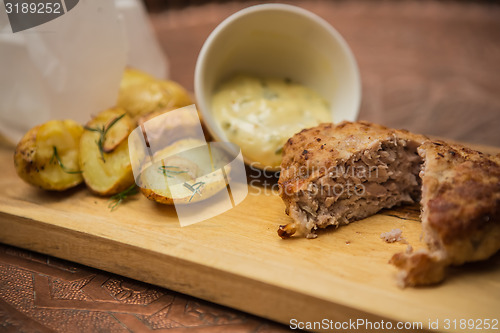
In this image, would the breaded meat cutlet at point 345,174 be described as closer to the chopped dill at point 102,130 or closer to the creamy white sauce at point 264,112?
the creamy white sauce at point 264,112

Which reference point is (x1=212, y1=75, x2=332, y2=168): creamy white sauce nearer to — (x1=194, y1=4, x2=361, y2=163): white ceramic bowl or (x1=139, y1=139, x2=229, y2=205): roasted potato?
(x1=194, y1=4, x2=361, y2=163): white ceramic bowl

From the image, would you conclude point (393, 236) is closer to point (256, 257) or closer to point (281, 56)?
point (256, 257)

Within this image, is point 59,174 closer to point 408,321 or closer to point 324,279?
point 324,279

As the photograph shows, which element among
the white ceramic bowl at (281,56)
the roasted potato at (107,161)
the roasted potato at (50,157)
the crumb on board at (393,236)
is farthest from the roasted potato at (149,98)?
the crumb on board at (393,236)

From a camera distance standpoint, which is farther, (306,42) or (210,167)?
(306,42)

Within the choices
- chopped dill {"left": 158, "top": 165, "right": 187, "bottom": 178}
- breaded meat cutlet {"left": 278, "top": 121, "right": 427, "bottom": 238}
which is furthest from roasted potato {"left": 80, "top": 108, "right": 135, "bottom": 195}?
breaded meat cutlet {"left": 278, "top": 121, "right": 427, "bottom": 238}

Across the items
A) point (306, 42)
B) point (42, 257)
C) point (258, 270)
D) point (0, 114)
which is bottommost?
point (42, 257)

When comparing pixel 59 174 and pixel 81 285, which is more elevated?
pixel 59 174

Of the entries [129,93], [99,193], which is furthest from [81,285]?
[129,93]
